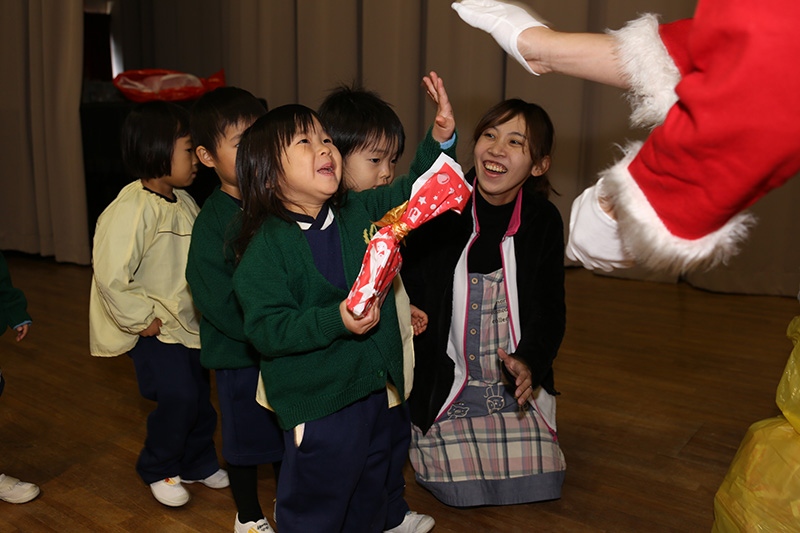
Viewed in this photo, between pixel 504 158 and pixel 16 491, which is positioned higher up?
pixel 504 158

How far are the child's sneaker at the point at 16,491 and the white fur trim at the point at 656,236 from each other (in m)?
1.64

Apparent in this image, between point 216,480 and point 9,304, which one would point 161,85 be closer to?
point 9,304

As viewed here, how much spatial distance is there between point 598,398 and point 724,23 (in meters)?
1.84

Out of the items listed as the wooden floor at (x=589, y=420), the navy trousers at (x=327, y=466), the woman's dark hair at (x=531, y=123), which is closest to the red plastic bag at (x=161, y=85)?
the wooden floor at (x=589, y=420)

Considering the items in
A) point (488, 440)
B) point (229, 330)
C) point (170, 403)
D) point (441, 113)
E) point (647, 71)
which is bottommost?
point (488, 440)

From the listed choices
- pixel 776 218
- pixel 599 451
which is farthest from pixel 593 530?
pixel 776 218


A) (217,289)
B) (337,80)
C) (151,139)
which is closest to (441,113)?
(217,289)

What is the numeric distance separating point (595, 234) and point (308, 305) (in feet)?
1.88

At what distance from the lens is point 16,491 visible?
188cm

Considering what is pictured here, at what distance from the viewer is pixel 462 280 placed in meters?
1.91

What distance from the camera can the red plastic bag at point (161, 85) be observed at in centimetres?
423

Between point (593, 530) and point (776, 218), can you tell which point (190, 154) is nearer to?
point (593, 530)

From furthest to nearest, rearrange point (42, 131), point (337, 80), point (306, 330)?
point (42, 131), point (337, 80), point (306, 330)

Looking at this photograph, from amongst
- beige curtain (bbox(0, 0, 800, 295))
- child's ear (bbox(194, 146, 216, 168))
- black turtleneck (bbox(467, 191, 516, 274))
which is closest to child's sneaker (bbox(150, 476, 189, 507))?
child's ear (bbox(194, 146, 216, 168))
